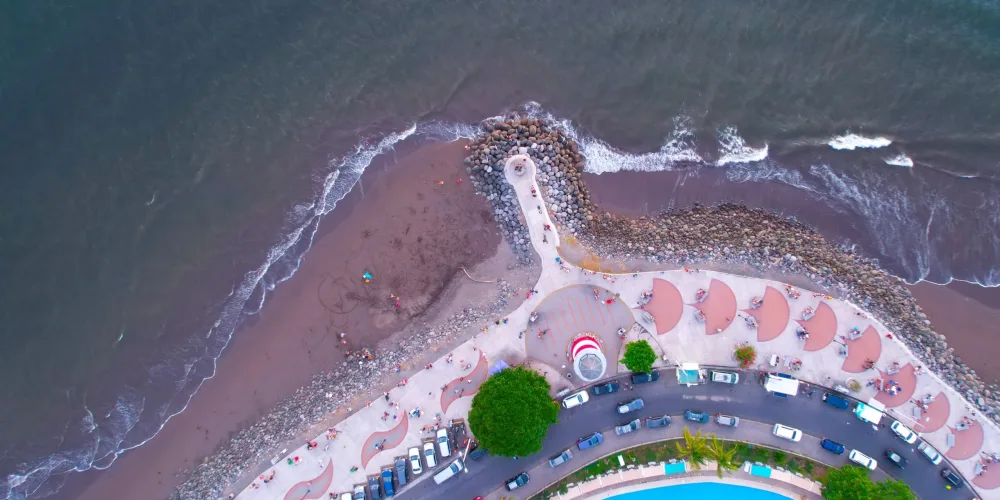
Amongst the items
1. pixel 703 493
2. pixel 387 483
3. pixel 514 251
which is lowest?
pixel 703 493

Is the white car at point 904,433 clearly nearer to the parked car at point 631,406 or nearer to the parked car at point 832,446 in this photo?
the parked car at point 832,446

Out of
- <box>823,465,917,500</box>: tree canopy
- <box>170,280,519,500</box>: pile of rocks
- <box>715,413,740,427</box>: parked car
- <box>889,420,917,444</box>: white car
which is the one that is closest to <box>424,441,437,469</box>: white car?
<box>170,280,519,500</box>: pile of rocks

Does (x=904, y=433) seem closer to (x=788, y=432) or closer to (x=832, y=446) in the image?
(x=832, y=446)

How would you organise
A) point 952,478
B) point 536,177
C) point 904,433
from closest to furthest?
point 952,478
point 904,433
point 536,177

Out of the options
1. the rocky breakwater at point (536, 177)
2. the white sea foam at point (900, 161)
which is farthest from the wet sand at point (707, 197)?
the white sea foam at point (900, 161)

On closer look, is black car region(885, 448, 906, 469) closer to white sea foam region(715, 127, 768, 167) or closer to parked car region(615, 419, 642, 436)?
parked car region(615, 419, 642, 436)

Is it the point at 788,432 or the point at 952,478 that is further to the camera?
the point at 788,432

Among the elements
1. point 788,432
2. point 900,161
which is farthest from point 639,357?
point 900,161
